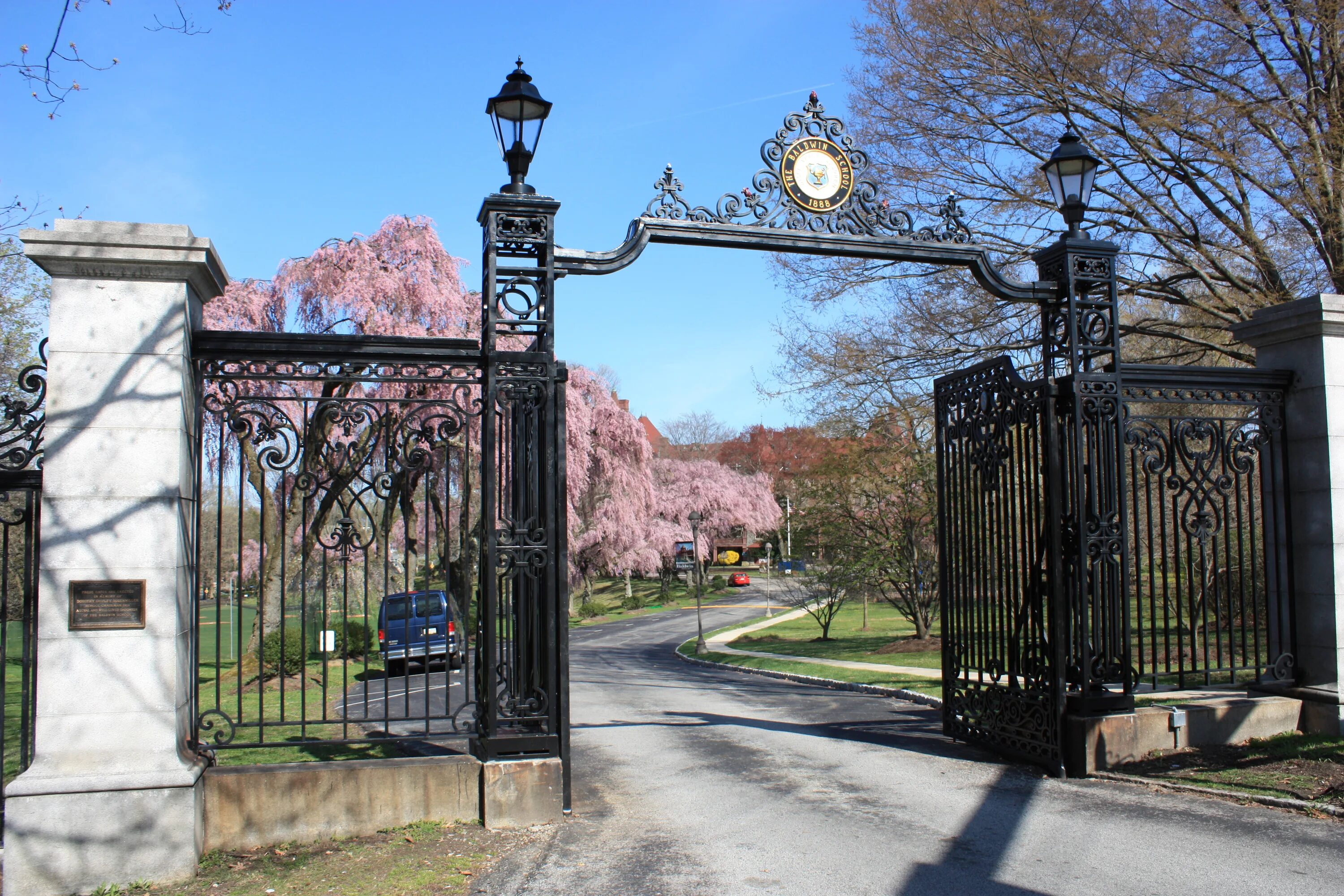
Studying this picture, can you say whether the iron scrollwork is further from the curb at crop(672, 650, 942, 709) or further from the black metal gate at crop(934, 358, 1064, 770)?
the curb at crop(672, 650, 942, 709)

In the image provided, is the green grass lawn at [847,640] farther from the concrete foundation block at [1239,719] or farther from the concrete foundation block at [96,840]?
the concrete foundation block at [96,840]

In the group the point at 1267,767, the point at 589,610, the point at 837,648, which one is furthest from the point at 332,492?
the point at 589,610

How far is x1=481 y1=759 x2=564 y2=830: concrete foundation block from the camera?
20.9 ft

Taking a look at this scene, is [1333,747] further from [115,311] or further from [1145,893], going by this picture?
[115,311]

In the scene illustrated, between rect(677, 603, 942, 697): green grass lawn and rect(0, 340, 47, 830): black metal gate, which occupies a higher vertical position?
rect(0, 340, 47, 830): black metal gate

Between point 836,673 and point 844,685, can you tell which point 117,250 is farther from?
point 836,673

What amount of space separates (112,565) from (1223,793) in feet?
24.4

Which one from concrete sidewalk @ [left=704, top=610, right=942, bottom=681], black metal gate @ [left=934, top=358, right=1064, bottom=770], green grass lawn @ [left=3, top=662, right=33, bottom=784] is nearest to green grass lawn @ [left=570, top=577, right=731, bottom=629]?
concrete sidewalk @ [left=704, top=610, right=942, bottom=681]

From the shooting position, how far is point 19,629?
1437 centimetres

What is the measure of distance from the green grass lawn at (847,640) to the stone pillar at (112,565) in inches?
465

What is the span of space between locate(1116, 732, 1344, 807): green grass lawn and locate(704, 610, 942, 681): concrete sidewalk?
576 cm

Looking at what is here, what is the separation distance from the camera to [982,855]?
5.79m

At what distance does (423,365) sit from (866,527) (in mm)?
16367

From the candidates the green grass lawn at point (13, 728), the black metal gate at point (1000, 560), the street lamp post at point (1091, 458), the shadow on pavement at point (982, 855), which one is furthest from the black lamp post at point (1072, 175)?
the green grass lawn at point (13, 728)
